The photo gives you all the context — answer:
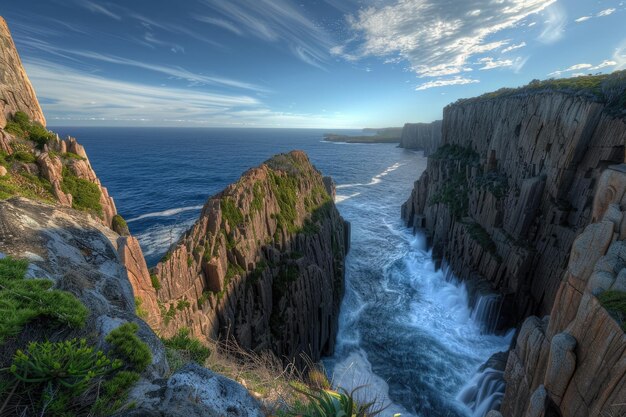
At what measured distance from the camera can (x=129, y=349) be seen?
602 centimetres

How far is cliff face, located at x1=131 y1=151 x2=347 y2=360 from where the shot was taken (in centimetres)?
2067

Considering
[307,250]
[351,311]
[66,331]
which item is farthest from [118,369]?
[351,311]

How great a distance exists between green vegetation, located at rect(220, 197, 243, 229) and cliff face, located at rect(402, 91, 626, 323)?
30908 millimetres

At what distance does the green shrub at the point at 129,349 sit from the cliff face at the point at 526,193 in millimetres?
34765

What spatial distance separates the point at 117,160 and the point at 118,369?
142793 mm

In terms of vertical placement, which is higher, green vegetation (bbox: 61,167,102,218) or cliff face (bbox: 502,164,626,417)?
green vegetation (bbox: 61,167,102,218)

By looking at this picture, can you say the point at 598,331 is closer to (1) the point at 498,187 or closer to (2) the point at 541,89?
(1) the point at 498,187

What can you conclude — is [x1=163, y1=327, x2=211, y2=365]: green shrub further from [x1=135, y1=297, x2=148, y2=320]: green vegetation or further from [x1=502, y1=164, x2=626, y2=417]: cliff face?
[x1=502, y1=164, x2=626, y2=417]: cliff face

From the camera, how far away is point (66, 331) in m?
5.92

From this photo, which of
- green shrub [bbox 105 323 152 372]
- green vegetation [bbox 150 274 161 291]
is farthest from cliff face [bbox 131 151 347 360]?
green shrub [bbox 105 323 152 372]

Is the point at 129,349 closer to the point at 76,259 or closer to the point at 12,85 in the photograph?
the point at 76,259

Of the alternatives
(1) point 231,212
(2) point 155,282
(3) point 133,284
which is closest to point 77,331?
(3) point 133,284

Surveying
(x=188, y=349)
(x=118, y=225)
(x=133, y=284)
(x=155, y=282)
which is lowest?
(x=155, y=282)

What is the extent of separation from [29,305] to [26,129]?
21.3m
